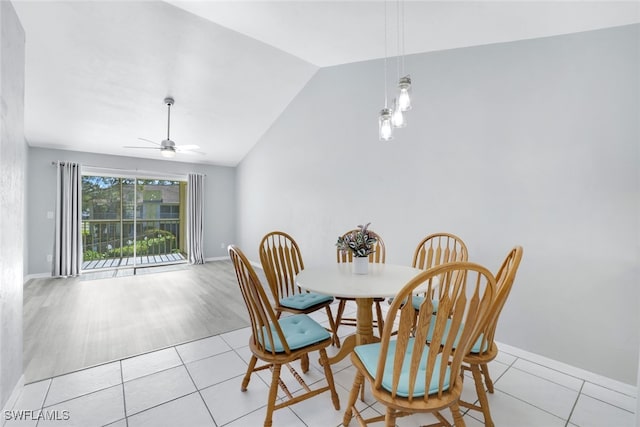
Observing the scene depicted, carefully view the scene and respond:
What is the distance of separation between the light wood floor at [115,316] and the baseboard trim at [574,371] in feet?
8.19

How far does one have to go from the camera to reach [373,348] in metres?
1.36

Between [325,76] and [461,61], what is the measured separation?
1922 mm

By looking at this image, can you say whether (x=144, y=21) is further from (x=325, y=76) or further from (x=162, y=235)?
(x=162, y=235)

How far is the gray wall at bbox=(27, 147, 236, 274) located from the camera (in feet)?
15.1

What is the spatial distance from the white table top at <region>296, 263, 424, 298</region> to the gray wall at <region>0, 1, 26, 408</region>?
1.64 metres

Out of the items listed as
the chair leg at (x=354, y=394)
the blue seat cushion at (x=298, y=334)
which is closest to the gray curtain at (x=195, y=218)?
the blue seat cushion at (x=298, y=334)

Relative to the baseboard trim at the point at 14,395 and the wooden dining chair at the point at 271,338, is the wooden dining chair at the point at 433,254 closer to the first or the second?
the wooden dining chair at the point at 271,338

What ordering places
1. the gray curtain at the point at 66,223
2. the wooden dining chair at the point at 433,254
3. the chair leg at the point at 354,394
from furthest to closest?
the gray curtain at the point at 66,223, the wooden dining chair at the point at 433,254, the chair leg at the point at 354,394

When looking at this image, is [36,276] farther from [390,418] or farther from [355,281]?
[390,418]

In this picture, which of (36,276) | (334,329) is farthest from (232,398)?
(36,276)

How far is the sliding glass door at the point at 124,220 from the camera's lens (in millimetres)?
5574

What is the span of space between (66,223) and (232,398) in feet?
16.8

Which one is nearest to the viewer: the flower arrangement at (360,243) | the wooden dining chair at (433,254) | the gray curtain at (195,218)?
the flower arrangement at (360,243)

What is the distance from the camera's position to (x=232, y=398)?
1687 mm
